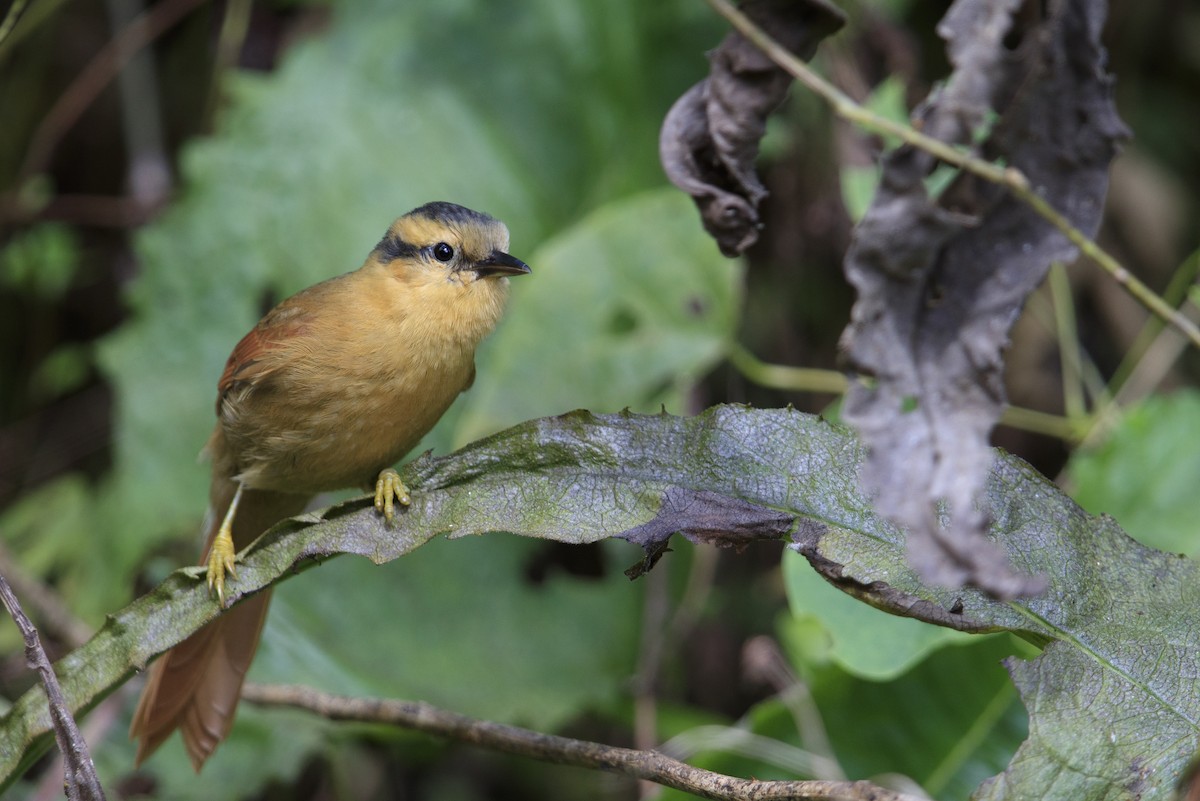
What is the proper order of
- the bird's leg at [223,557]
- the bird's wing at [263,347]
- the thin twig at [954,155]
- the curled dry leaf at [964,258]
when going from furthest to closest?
the bird's wing at [263,347], the bird's leg at [223,557], the thin twig at [954,155], the curled dry leaf at [964,258]

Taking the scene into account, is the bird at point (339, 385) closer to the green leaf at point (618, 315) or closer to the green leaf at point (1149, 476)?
the green leaf at point (618, 315)

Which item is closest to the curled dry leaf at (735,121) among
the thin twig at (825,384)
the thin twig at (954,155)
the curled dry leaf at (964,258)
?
the thin twig at (954,155)

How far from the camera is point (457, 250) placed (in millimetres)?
2613

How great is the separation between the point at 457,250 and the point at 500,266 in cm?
12

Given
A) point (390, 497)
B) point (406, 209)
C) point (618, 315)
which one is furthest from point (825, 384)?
point (390, 497)

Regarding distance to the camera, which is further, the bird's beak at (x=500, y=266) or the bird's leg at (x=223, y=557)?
the bird's beak at (x=500, y=266)

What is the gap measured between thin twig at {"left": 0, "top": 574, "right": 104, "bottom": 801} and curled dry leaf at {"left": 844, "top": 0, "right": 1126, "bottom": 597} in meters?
1.10

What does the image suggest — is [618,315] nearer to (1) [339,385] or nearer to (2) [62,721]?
(1) [339,385]

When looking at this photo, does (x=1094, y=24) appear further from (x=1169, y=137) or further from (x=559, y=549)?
(x=1169, y=137)

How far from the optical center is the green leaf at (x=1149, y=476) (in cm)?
264

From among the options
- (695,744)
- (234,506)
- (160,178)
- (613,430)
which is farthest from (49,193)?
(613,430)

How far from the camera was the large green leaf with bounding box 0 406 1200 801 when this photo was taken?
1.55 meters

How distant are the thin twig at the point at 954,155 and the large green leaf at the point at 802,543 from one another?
0.33 m

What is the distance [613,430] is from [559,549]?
1.90 m
